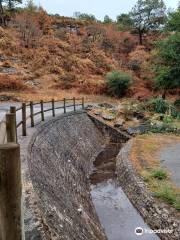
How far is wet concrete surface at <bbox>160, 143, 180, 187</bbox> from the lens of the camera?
12866 mm

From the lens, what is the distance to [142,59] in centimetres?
4362

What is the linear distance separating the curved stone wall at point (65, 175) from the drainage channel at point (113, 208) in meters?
0.33

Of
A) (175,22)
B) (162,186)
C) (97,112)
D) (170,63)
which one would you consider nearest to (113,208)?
(162,186)

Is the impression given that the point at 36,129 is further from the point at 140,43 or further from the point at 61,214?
the point at 140,43

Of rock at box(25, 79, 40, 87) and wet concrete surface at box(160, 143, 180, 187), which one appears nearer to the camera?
wet concrete surface at box(160, 143, 180, 187)

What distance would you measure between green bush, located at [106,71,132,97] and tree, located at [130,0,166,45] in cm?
1784

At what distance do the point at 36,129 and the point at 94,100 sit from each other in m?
18.7

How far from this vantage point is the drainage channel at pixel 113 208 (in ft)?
32.6

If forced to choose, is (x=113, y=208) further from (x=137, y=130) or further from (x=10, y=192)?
(x=137, y=130)

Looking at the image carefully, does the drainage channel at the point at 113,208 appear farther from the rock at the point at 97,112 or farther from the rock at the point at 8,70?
the rock at the point at 8,70

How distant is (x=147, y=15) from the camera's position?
2002 inches

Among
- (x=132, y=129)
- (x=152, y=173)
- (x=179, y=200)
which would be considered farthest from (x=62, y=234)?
(x=132, y=129)

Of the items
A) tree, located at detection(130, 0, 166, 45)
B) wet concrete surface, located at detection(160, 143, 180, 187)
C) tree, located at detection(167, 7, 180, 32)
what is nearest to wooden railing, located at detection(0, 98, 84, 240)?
wet concrete surface, located at detection(160, 143, 180, 187)

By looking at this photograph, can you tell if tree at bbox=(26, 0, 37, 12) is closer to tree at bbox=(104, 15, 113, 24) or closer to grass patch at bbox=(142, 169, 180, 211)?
tree at bbox=(104, 15, 113, 24)
